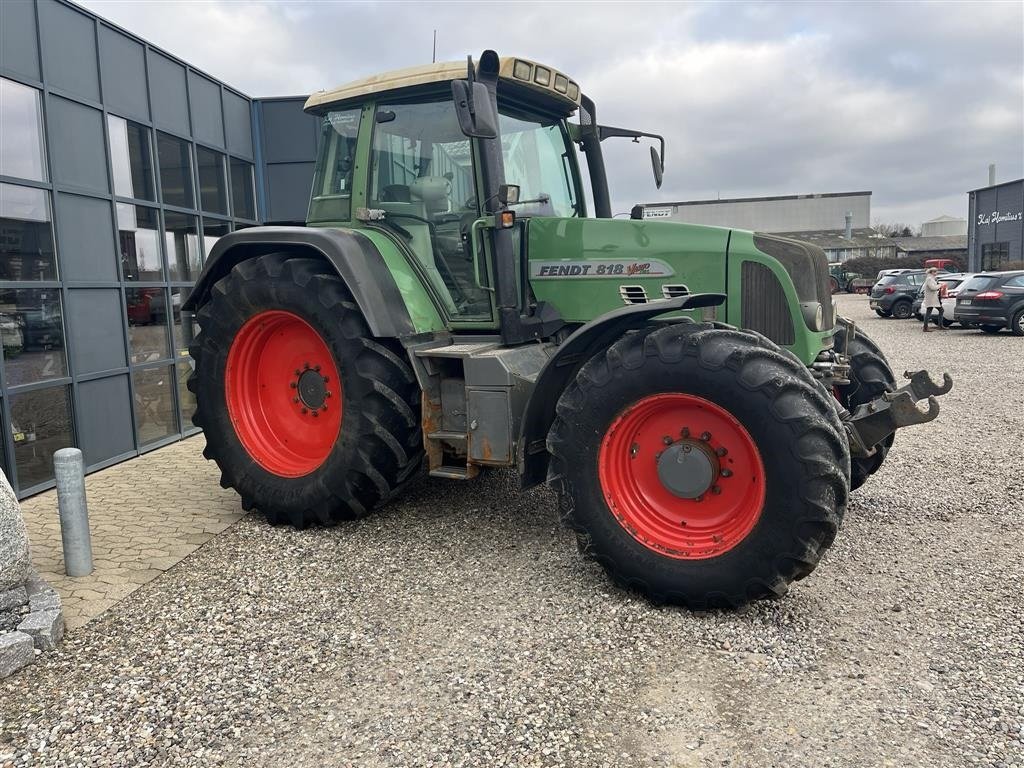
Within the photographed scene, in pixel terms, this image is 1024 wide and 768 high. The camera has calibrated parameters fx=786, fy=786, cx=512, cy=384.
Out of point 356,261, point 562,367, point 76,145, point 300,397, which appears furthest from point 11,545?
point 76,145

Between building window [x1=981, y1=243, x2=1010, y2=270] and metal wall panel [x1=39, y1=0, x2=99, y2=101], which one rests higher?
metal wall panel [x1=39, y1=0, x2=99, y2=101]

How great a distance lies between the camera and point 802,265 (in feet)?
14.9

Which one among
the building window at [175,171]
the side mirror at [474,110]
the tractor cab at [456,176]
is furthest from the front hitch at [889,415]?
the building window at [175,171]

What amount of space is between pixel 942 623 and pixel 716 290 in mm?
2001

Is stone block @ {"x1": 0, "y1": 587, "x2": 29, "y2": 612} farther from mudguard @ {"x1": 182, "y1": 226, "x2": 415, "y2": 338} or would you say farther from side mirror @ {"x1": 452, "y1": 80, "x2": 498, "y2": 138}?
side mirror @ {"x1": 452, "y1": 80, "x2": 498, "y2": 138}

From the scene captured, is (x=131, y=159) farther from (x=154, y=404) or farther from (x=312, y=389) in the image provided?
(x=312, y=389)

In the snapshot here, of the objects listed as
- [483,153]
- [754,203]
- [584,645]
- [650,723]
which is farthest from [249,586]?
[754,203]

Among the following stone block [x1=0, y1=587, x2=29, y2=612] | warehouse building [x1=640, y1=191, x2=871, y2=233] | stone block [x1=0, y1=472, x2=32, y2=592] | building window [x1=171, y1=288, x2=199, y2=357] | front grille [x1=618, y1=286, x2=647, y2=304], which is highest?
warehouse building [x1=640, y1=191, x2=871, y2=233]

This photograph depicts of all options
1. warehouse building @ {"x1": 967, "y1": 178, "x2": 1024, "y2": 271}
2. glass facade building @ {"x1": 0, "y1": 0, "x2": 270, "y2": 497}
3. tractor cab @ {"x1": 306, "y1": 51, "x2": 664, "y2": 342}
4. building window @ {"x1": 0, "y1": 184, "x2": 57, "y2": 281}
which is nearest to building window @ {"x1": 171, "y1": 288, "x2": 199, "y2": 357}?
glass facade building @ {"x1": 0, "y1": 0, "x2": 270, "y2": 497}

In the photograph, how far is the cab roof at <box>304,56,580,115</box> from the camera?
461 centimetres

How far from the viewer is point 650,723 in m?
2.90

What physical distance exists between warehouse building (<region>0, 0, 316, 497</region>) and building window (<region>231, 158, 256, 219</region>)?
0.59 ft

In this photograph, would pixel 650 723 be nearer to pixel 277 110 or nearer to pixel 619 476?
pixel 619 476

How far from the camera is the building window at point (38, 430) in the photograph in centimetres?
582
